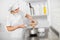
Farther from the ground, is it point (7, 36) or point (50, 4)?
point (50, 4)

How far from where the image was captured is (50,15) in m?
3.15

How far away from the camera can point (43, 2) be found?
312 cm

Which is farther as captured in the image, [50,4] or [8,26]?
[50,4]

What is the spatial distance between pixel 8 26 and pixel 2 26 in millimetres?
874

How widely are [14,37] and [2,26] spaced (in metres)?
0.91

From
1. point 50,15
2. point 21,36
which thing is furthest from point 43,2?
point 21,36

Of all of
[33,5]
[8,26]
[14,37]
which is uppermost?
[33,5]

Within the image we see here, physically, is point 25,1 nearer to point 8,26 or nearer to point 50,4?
point 50,4

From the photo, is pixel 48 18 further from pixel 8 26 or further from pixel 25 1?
pixel 8 26

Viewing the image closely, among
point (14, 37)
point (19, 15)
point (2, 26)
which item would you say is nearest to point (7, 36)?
point (14, 37)

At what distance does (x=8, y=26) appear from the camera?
232cm

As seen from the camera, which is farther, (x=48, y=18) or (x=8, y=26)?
(x=48, y=18)

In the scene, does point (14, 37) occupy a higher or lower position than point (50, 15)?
lower

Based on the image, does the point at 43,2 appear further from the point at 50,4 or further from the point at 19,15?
the point at 19,15
